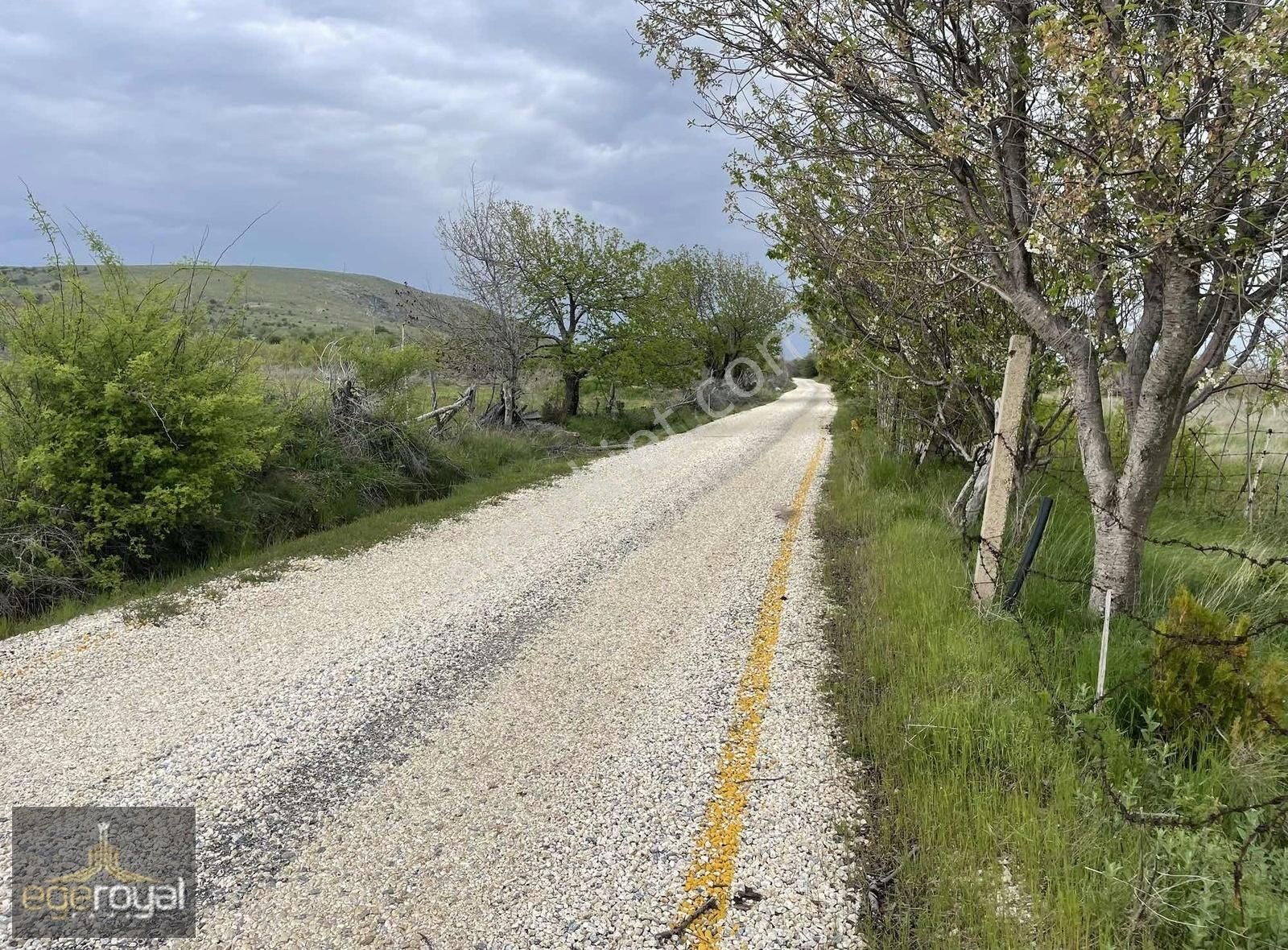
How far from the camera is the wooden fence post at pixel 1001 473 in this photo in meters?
5.12

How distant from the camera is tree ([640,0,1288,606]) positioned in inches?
129

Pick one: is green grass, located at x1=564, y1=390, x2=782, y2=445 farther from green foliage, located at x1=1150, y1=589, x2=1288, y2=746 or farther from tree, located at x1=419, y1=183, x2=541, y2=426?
green foliage, located at x1=1150, y1=589, x2=1288, y2=746

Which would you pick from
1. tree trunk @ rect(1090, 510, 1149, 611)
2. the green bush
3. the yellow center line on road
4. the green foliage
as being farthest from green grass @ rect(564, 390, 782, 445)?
the green foliage

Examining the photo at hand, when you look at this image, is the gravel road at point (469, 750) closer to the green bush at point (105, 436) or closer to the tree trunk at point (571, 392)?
the green bush at point (105, 436)

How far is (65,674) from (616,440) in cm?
1539

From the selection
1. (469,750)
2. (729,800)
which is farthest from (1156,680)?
(469,750)

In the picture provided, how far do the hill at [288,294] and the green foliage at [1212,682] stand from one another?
8.52 m

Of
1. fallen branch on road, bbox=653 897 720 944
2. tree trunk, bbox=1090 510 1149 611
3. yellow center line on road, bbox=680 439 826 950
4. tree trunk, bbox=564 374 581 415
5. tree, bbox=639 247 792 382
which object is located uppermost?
tree, bbox=639 247 792 382

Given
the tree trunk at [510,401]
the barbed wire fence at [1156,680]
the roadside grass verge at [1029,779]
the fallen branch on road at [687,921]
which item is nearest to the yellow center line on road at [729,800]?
the fallen branch on road at [687,921]

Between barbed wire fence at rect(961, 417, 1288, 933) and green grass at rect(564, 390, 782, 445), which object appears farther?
green grass at rect(564, 390, 782, 445)

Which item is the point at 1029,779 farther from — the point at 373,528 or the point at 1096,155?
the point at 373,528

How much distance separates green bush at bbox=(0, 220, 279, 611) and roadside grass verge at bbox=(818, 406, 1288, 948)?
6391 mm

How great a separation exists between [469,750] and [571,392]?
1840cm

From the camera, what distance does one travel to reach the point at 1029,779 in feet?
10.1
